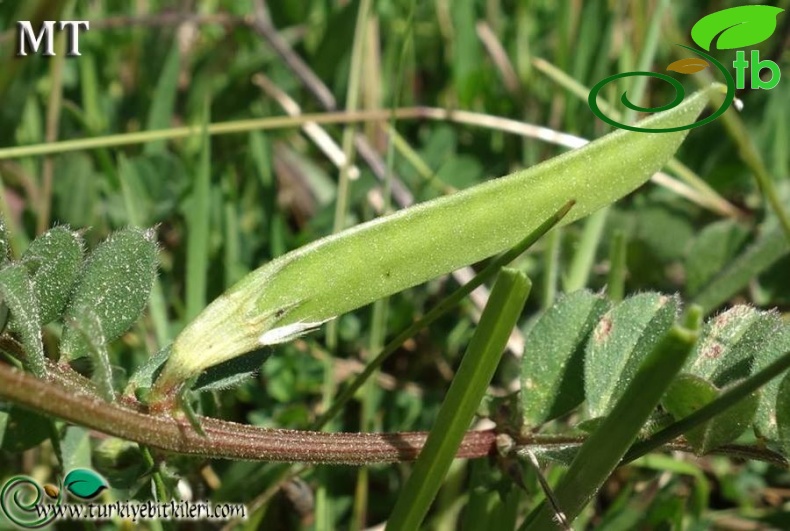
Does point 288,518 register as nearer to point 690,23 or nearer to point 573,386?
point 573,386

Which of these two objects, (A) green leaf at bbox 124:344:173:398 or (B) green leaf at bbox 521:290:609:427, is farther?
(B) green leaf at bbox 521:290:609:427

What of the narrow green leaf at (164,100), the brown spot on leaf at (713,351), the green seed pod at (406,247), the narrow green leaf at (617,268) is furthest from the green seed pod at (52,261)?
the narrow green leaf at (164,100)

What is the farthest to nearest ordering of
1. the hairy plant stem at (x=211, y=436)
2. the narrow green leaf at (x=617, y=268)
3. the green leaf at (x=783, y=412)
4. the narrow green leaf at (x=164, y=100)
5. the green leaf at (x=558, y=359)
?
the narrow green leaf at (x=164, y=100), the narrow green leaf at (x=617, y=268), the green leaf at (x=558, y=359), the green leaf at (x=783, y=412), the hairy plant stem at (x=211, y=436)

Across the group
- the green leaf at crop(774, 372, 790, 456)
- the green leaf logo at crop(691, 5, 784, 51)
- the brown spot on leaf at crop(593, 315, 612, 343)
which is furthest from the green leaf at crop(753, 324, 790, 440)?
the green leaf logo at crop(691, 5, 784, 51)

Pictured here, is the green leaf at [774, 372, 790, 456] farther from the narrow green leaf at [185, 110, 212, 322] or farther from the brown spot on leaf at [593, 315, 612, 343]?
the narrow green leaf at [185, 110, 212, 322]

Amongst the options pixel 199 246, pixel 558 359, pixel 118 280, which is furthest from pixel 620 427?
pixel 199 246

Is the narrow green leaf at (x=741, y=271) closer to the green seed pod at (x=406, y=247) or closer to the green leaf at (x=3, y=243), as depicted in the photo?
the green seed pod at (x=406, y=247)

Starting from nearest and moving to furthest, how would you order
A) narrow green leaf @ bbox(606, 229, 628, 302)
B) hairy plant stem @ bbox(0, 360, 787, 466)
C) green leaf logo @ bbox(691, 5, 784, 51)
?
hairy plant stem @ bbox(0, 360, 787, 466), narrow green leaf @ bbox(606, 229, 628, 302), green leaf logo @ bbox(691, 5, 784, 51)

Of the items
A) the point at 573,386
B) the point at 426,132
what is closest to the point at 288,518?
the point at 573,386
